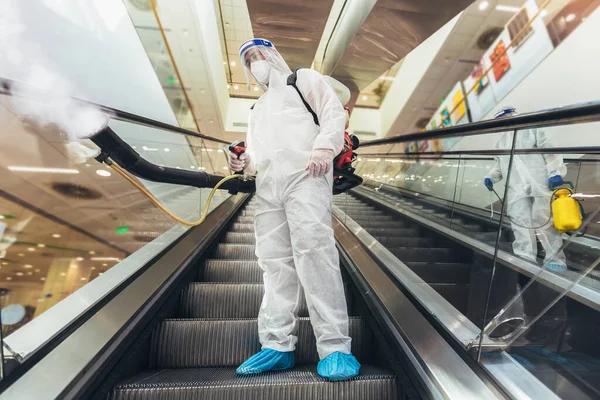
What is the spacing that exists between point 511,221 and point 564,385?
84 cm

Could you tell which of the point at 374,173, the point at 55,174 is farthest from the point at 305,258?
the point at 374,173

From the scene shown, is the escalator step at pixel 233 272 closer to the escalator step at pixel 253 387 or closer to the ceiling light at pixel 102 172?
the ceiling light at pixel 102 172

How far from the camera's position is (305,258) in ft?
5.30

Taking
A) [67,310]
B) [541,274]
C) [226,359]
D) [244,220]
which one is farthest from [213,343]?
[244,220]

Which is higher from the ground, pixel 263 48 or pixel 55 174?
pixel 263 48

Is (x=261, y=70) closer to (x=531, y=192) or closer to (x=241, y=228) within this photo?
(x=531, y=192)

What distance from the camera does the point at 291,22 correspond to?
6.05 metres

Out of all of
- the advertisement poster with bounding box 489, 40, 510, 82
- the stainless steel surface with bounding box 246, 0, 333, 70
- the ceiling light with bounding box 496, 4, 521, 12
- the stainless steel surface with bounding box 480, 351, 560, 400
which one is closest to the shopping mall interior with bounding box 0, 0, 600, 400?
the stainless steel surface with bounding box 480, 351, 560, 400

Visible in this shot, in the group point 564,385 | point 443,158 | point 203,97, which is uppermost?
point 203,97

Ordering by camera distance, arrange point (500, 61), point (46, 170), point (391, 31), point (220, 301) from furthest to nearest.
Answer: point (500, 61)
point (391, 31)
point (46, 170)
point (220, 301)

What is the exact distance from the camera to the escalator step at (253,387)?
1.35m

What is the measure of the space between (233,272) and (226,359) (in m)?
1.01

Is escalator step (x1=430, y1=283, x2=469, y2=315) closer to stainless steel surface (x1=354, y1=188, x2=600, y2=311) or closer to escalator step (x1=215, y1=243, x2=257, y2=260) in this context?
stainless steel surface (x1=354, y1=188, x2=600, y2=311)

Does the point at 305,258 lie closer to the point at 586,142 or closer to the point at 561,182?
the point at 561,182
